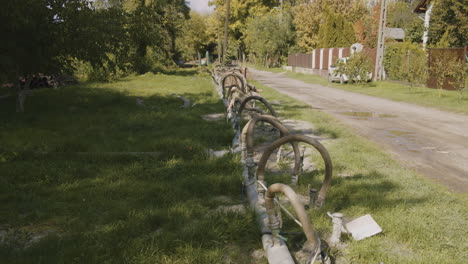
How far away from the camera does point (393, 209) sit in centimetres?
390

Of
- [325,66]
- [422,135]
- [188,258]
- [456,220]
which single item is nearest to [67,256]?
[188,258]

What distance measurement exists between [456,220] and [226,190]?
2.60m

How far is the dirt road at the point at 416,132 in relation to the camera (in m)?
5.76

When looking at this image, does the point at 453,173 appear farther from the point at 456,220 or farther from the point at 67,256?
the point at 67,256

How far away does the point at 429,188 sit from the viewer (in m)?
4.66

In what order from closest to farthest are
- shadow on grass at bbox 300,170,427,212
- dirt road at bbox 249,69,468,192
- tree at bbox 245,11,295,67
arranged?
shadow on grass at bbox 300,170,427,212
dirt road at bbox 249,69,468,192
tree at bbox 245,11,295,67

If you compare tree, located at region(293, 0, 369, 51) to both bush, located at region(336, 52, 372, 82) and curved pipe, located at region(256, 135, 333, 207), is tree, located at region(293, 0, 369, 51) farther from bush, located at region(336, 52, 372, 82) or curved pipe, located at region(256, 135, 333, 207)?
curved pipe, located at region(256, 135, 333, 207)

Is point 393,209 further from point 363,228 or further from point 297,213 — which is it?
point 297,213

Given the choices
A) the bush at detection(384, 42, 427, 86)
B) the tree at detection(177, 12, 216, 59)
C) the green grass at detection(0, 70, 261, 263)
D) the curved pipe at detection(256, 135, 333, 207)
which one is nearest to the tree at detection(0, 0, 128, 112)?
A: the green grass at detection(0, 70, 261, 263)

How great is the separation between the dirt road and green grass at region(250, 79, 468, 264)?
1.81ft

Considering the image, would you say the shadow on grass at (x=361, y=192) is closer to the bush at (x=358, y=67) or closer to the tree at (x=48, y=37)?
the tree at (x=48, y=37)

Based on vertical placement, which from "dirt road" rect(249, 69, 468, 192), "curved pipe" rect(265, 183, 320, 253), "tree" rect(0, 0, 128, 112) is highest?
"tree" rect(0, 0, 128, 112)

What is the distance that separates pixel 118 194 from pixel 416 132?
7317 millimetres

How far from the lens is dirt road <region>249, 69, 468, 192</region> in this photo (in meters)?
5.76
